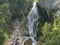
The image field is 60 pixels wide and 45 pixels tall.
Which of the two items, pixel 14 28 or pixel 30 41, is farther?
pixel 14 28

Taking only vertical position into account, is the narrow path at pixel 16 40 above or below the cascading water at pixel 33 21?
below

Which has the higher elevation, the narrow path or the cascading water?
the cascading water

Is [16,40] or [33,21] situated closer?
[16,40]

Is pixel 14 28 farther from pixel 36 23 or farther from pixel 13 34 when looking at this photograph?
pixel 36 23

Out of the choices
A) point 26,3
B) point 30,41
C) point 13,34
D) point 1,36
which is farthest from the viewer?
point 26,3

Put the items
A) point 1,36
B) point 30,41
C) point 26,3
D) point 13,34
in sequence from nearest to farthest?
1. point 1,36
2. point 30,41
3. point 13,34
4. point 26,3

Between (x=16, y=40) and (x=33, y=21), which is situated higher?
(x=33, y=21)

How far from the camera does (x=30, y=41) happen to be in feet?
60.3

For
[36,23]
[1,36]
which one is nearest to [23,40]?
[36,23]

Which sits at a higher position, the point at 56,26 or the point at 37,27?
the point at 37,27

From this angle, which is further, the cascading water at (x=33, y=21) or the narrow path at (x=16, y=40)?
the cascading water at (x=33, y=21)

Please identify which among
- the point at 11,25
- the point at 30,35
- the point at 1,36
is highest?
the point at 11,25

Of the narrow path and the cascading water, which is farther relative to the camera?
the cascading water

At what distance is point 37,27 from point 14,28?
2.79m
